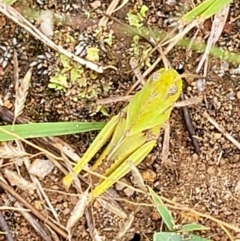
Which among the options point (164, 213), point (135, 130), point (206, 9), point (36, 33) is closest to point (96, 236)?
point (164, 213)

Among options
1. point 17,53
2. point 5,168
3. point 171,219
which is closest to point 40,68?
point 17,53

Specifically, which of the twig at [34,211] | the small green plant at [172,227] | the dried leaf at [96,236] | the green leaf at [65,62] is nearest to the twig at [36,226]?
the twig at [34,211]

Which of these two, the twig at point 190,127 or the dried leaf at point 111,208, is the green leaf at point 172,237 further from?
the twig at point 190,127

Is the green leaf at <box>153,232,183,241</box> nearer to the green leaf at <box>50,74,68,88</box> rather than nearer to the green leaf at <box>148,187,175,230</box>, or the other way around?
the green leaf at <box>148,187,175,230</box>

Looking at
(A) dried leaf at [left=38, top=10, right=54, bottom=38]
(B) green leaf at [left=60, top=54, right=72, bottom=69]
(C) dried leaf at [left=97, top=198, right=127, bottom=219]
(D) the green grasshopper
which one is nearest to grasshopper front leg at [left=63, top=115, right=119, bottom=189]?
(D) the green grasshopper

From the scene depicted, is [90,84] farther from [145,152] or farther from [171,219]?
[171,219]
